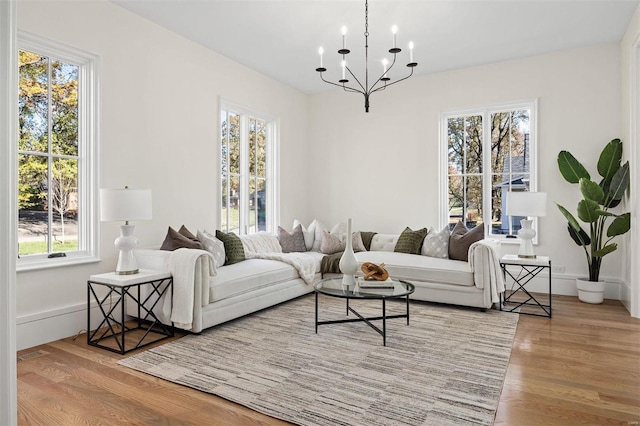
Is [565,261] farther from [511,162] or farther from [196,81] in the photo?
[196,81]

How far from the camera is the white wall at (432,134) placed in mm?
4891

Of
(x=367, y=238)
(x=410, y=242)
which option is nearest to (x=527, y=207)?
(x=410, y=242)

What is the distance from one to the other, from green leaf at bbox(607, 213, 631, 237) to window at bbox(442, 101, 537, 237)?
107cm

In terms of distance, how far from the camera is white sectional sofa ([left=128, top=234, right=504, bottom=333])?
3428 millimetres

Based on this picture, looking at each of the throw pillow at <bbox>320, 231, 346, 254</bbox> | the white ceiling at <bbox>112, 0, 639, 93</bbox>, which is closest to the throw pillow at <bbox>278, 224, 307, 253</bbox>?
the throw pillow at <bbox>320, 231, 346, 254</bbox>

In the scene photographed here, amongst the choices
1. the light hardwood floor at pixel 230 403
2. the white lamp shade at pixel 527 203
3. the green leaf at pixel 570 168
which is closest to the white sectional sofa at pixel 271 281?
the white lamp shade at pixel 527 203

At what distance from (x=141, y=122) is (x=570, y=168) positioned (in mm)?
4822

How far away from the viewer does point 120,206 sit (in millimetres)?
3230

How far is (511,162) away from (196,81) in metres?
4.13

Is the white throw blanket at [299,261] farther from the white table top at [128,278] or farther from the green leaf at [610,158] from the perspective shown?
the green leaf at [610,158]

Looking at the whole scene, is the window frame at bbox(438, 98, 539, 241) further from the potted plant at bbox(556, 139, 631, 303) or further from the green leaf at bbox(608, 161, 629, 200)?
the green leaf at bbox(608, 161, 629, 200)

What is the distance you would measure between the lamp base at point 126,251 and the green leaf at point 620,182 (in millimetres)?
4890

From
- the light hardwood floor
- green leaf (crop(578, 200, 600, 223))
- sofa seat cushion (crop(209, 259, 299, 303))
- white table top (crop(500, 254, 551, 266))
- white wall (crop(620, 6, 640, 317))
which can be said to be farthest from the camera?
green leaf (crop(578, 200, 600, 223))

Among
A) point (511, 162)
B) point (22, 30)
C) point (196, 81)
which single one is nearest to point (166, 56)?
point (196, 81)
